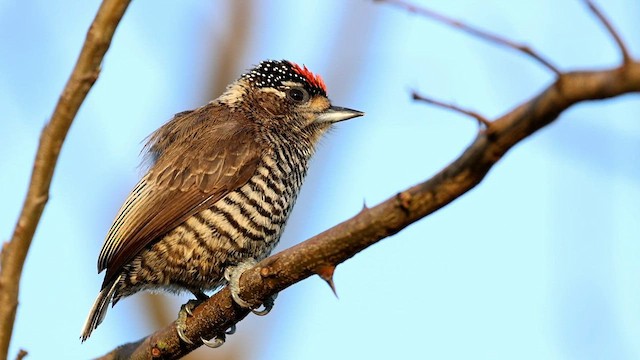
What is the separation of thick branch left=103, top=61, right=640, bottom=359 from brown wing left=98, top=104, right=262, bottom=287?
819mm

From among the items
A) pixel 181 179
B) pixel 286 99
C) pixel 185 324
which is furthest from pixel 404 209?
pixel 286 99

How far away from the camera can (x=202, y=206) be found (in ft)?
18.6

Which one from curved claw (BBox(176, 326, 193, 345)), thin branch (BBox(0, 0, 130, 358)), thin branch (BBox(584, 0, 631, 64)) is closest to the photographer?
thin branch (BBox(584, 0, 631, 64))

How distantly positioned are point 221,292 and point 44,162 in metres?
1.86

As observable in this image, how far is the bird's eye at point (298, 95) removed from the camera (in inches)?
271

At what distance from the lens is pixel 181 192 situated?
5785 mm

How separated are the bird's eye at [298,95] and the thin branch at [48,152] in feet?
12.1

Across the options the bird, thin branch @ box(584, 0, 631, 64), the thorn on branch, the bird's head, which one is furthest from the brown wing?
thin branch @ box(584, 0, 631, 64)

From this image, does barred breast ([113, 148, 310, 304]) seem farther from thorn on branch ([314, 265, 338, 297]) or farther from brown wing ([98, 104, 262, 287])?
thorn on branch ([314, 265, 338, 297])

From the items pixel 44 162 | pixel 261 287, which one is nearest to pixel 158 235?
pixel 261 287

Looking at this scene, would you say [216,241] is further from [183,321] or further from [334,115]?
[334,115]

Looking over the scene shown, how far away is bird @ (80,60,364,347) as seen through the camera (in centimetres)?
559

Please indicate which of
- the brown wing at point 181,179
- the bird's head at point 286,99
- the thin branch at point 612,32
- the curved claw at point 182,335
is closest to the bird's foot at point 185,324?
the curved claw at point 182,335

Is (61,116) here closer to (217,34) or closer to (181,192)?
(181,192)
